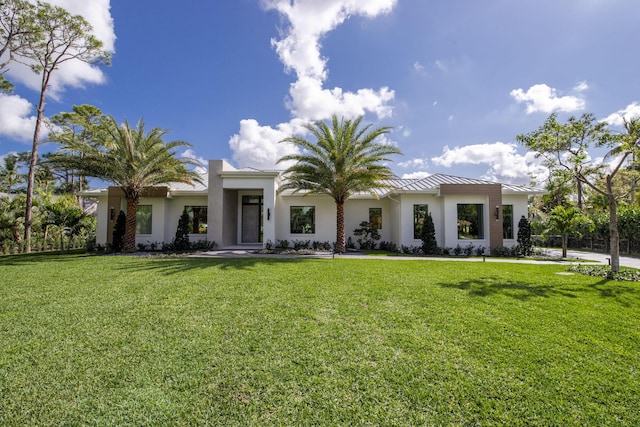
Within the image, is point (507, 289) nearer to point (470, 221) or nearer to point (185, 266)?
point (185, 266)

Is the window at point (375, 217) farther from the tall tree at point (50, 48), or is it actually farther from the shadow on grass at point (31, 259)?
the tall tree at point (50, 48)

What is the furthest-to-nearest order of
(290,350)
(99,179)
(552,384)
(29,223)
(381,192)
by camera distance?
(381,192)
(29,223)
(99,179)
(290,350)
(552,384)

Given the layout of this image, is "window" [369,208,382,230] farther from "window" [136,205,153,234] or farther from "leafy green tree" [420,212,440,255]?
"window" [136,205,153,234]

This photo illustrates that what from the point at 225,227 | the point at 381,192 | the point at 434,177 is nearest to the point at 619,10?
the point at 434,177

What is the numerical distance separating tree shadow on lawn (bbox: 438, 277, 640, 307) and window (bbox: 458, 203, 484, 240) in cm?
860

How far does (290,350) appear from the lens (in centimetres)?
413

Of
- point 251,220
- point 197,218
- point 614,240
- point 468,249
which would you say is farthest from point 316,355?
point 197,218

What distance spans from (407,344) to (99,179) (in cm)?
1723

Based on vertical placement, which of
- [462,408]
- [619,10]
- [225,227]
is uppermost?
[619,10]

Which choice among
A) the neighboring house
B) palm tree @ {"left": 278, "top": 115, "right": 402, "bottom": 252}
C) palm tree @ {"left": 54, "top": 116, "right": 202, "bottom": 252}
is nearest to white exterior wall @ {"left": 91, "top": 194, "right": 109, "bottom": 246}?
the neighboring house

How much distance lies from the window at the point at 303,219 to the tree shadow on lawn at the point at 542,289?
11921mm

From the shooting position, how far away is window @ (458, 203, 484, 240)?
56.5ft

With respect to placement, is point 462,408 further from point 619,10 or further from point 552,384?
point 619,10

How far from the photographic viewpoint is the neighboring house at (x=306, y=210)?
1681 centimetres
